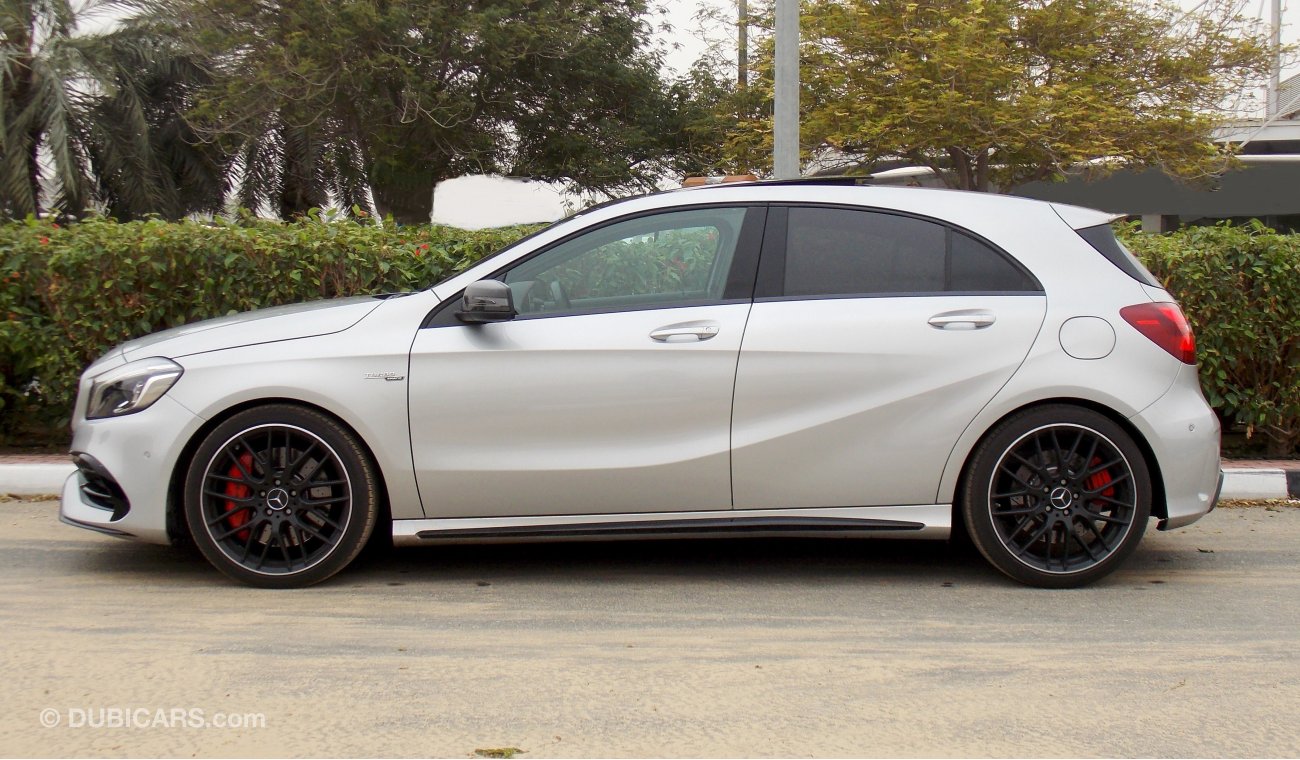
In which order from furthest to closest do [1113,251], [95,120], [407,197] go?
[407,197] → [95,120] → [1113,251]

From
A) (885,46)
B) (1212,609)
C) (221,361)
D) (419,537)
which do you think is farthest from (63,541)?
(885,46)

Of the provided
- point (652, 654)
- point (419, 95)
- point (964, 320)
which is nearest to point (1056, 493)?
point (964, 320)

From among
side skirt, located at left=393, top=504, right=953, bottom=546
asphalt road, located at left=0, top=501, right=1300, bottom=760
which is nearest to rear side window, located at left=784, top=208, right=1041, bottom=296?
side skirt, located at left=393, top=504, right=953, bottom=546

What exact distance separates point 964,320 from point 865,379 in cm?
47

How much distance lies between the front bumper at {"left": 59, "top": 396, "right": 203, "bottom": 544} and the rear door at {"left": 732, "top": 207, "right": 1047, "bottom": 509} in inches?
87.2

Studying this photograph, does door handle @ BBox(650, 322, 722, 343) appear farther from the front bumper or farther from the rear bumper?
the front bumper

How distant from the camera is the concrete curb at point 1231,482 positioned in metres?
6.89

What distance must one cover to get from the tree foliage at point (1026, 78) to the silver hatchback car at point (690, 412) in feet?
51.0

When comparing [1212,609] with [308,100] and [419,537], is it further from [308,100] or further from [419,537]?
[308,100]

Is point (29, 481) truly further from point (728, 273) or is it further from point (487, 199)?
point (487, 199)

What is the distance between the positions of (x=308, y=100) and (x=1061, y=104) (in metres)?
12.5

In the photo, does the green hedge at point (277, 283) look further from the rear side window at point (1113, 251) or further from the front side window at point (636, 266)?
the front side window at point (636, 266)

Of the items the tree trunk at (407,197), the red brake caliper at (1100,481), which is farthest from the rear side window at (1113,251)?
the tree trunk at (407,197)

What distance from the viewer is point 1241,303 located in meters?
7.13
